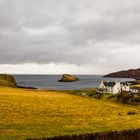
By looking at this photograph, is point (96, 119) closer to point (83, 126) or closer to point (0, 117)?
point (83, 126)

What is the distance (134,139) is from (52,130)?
1397cm

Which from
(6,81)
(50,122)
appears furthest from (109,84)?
(50,122)

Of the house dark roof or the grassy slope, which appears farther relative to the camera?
the house dark roof

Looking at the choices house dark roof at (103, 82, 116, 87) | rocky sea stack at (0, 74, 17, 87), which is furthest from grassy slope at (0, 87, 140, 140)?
house dark roof at (103, 82, 116, 87)

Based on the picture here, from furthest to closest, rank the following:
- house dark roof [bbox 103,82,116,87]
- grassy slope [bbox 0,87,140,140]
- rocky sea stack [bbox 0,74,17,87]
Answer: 1. house dark roof [bbox 103,82,116,87]
2. rocky sea stack [bbox 0,74,17,87]
3. grassy slope [bbox 0,87,140,140]

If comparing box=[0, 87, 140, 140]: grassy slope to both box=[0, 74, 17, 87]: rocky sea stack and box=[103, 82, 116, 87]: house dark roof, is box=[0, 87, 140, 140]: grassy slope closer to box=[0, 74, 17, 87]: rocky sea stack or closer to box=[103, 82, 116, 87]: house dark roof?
box=[0, 74, 17, 87]: rocky sea stack

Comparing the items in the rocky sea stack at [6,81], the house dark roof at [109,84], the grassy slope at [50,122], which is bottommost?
the grassy slope at [50,122]

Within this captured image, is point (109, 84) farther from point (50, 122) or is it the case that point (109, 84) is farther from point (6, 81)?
point (50, 122)

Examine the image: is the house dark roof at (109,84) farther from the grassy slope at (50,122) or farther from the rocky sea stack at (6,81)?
the grassy slope at (50,122)

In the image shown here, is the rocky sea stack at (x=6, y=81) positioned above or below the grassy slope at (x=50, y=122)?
above

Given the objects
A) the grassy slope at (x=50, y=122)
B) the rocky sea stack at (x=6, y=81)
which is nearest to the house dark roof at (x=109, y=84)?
the rocky sea stack at (x=6, y=81)

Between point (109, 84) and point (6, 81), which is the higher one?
point (6, 81)

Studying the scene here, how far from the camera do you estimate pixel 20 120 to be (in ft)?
133

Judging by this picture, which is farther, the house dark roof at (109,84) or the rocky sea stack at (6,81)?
the house dark roof at (109,84)
